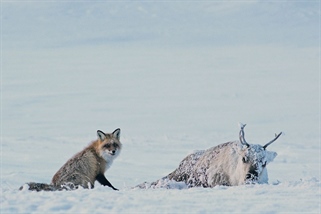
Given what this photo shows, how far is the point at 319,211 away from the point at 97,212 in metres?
1.83

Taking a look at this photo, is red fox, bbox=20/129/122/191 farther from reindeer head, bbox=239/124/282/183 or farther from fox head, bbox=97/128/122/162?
reindeer head, bbox=239/124/282/183

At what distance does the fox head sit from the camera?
35.4 feet

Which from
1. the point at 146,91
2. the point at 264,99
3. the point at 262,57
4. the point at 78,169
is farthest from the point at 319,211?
the point at 262,57

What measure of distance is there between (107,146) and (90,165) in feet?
1.70

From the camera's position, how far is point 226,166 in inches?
386

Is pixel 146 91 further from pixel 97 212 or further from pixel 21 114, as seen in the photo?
pixel 97 212

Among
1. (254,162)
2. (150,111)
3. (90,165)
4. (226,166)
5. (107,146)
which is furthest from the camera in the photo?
(150,111)

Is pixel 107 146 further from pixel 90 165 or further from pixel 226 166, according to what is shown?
pixel 226 166

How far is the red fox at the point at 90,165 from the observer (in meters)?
9.79

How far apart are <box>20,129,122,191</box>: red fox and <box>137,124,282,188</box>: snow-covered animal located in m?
0.72

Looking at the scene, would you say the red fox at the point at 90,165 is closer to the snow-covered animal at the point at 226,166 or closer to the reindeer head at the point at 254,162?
the snow-covered animal at the point at 226,166

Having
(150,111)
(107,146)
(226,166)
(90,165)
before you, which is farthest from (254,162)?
(150,111)

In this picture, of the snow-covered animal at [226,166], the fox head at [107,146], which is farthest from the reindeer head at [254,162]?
the fox head at [107,146]

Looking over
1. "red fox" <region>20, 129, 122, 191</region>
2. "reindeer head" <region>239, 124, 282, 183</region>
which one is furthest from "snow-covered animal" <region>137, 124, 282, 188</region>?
"red fox" <region>20, 129, 122, 191</region>
